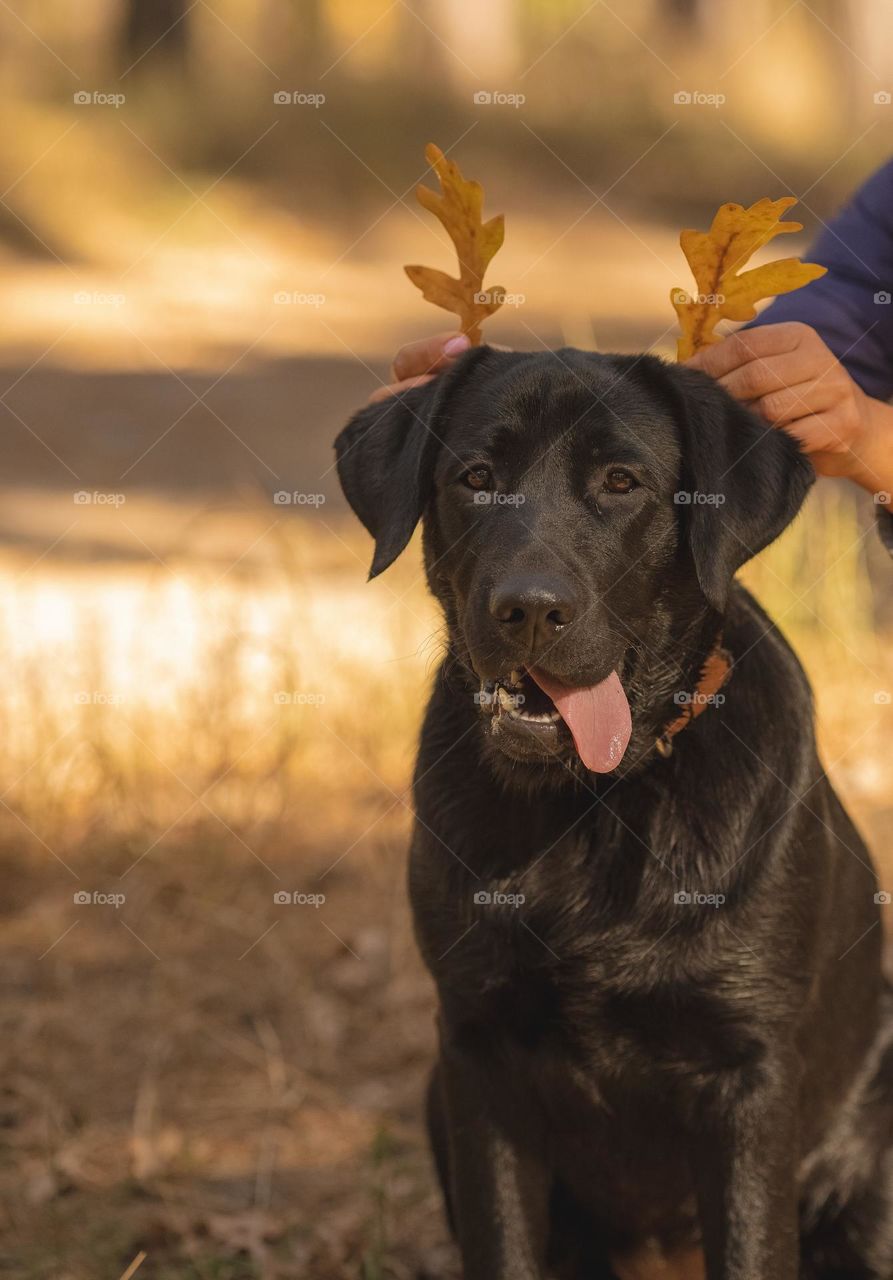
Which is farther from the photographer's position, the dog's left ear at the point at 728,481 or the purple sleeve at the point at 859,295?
the purple sleeve at the point at 859,295

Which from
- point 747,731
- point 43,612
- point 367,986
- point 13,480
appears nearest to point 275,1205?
point 367,986

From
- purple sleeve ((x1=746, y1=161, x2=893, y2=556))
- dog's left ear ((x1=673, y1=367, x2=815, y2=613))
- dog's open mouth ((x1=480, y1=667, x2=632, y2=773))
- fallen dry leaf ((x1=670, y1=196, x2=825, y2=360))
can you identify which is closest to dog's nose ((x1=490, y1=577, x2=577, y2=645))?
dog's open mouth ((x1=480, y1=667, x2=632, y2=773))

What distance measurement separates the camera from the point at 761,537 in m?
2.55

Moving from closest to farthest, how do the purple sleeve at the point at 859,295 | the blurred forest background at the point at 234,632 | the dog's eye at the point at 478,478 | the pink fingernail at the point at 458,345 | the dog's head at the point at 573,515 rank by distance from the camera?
1. the dog's head at the point at 573,515
2. the dog's eye at the point at 478,478
3. the pink fingernail at the point at 458,345
4. the purple sleeve at the point at 859,295
5. the blurred forest background at the point at 234,632

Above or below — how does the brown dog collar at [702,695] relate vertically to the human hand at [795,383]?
below

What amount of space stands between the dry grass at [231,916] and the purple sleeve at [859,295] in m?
0.98

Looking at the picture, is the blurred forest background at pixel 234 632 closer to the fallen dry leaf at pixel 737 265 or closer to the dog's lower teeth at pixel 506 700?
the dog's lower teeth at pixel 506 700

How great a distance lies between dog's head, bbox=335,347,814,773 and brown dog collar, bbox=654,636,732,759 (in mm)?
65

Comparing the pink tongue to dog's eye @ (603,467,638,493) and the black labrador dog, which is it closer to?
the black labrador dog

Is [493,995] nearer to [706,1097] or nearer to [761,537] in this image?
[706,1097]

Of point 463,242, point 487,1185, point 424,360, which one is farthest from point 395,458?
point 487,1185

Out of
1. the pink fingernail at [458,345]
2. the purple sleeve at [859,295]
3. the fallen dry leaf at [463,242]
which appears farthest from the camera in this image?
the purple sleeve at [859,295]

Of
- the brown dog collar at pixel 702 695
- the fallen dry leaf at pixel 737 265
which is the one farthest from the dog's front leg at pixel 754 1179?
the fallen dry leaf at pixel 737 265

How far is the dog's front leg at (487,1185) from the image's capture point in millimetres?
2611
